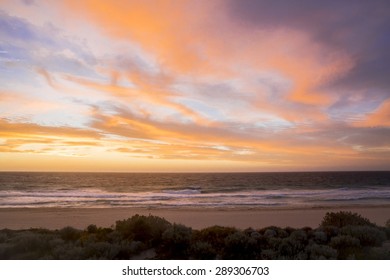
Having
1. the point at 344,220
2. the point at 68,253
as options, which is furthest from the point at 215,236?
the point at 344,220

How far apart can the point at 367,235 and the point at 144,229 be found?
4496 millimetres

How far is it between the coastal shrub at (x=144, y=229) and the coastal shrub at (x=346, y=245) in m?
3.26

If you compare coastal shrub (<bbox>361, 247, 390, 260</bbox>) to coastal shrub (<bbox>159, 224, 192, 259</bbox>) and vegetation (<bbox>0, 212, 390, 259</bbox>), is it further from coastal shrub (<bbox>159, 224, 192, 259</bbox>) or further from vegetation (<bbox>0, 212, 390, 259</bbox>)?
coastal shrub (<bbox>159, 224, 192, 259</bbox>)

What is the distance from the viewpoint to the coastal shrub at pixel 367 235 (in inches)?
280

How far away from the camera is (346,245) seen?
6.82 m

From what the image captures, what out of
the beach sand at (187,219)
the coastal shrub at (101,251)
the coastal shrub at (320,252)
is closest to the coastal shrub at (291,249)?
the coastal shrub at (320,252)

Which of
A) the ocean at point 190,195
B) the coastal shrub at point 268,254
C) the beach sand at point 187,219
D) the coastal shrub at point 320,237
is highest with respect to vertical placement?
the coastal shrub at point 320,237

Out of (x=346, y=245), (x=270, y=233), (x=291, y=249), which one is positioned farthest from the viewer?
(x=270, y=233)

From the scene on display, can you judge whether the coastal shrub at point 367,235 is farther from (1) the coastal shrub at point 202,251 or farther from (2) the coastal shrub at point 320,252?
(1) the coastal shrub at point 202,251

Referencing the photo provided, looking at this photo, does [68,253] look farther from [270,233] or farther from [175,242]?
[270,233]

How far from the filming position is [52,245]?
261 inches
